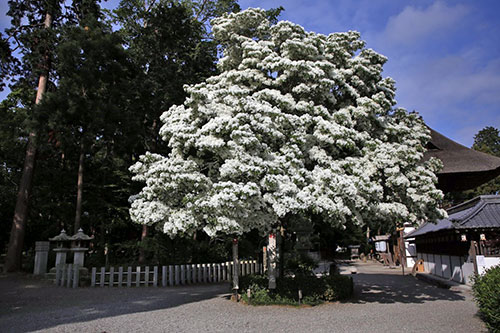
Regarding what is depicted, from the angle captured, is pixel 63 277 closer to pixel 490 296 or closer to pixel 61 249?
pixel 61 249

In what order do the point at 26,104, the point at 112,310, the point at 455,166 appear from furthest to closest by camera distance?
the point at 26,104 → the point at 455,166 → the point at 112,310

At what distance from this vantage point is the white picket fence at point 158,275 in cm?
1320

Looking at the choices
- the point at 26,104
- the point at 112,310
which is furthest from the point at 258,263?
the point at 26,104

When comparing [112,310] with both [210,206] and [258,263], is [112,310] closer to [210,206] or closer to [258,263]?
[210,206]

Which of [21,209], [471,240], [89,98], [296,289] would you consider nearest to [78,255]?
[21,209]

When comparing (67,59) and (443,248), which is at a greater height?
(67,59)

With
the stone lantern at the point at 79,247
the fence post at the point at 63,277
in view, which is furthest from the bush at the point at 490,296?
the fence post at the point at 63,277

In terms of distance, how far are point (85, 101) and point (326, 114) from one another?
12.6m

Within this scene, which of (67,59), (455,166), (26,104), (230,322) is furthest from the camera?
(26,104)

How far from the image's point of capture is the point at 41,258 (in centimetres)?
1586

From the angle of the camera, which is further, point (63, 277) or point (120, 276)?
point (63, 277)

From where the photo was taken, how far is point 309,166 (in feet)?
32.8

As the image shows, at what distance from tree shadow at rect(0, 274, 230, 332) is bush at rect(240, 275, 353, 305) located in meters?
1.73

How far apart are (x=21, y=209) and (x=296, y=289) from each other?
596 inches
